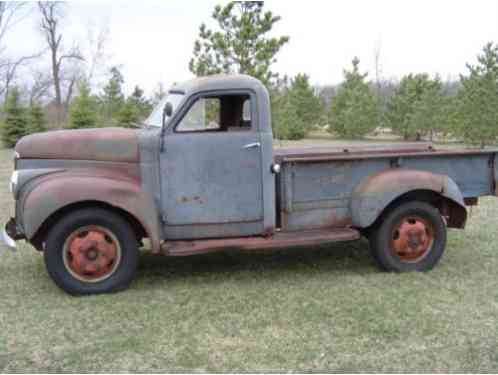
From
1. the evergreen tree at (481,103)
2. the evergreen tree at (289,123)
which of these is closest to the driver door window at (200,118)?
the evergreen tree at (481,103)

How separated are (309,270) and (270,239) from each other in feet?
2.44

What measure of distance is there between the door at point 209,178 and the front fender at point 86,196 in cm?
23

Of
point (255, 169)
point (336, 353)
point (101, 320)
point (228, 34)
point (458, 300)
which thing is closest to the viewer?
point (336, 353)

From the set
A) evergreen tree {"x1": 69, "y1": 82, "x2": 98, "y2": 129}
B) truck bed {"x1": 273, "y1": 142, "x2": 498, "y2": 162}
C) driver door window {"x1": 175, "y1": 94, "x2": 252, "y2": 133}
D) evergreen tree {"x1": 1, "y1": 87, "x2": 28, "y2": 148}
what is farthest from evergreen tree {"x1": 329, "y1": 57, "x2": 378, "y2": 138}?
driver door window {"x1": 175, "y1": 94, "x2": 252, "y2": 133}

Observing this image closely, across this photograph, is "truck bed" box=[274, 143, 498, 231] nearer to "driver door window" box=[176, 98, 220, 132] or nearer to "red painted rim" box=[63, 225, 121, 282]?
"driver door window" box=[176, 98, 220, 132]

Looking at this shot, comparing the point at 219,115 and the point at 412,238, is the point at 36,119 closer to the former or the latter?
the point at 219,115

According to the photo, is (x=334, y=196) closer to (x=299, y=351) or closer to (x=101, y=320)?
(x=299, y=351)

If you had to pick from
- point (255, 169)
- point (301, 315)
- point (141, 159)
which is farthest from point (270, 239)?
point (141, 159)

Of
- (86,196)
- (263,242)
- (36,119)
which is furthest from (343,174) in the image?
(36,119)

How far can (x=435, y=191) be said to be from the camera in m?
5.50

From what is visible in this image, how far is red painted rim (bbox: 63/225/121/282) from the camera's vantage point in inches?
192

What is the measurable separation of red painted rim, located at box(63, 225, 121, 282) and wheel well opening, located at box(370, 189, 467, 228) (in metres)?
2.57

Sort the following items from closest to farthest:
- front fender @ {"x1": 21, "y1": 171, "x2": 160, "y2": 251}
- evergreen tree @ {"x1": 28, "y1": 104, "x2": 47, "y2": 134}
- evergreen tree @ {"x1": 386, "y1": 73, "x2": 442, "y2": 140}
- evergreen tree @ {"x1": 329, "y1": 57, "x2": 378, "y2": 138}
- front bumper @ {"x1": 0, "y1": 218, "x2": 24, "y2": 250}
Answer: front fender @ {"x1": 21, "y1": 171, "x2": 160, "y2": 251} → front bumper @ {"x1": 0, "y1": 218, "x2": 24, "y2": 250} → evergreen tree @ {"x1": 28, "y1": 104, "x2": 47, "y2": 134} → evergreen tree @ {"x1": 386, "y1": 73, "x2": 442, "y2": 140} → evergreen tree @ {"x1": 329, "y1": 57, "x2": 378, "y2": 138}

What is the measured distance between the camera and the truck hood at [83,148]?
5.05 m
